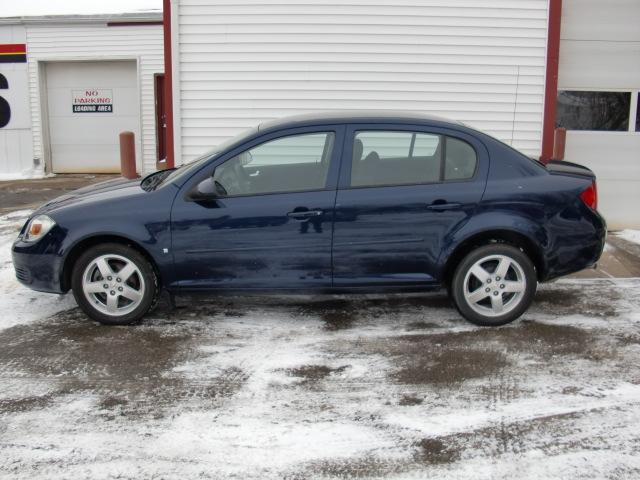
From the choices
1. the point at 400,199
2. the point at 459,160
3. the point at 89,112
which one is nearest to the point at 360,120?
the point at 400,199

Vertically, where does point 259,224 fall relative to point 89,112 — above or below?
below

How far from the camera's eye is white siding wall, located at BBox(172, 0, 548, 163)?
9086 millimetres

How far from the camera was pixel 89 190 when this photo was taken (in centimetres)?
620

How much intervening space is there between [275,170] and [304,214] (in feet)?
1.47

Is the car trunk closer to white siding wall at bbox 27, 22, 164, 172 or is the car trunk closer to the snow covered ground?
the snow covered ground

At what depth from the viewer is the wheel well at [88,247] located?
557 centimetres

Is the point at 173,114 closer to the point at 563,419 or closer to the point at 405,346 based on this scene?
the point at 405,346

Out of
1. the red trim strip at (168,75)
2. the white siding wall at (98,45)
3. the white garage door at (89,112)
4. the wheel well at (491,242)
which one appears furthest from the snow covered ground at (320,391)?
the white garage door at (89,112)

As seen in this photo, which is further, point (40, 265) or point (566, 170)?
point (566, 170)

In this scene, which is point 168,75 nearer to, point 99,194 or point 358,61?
point 358,61

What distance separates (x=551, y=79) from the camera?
9.12m

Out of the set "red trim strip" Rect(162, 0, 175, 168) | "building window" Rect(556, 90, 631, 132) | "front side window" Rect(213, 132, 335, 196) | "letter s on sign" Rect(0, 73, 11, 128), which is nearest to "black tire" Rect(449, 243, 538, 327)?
"front side window" Rect(213, 132, 335, 196)

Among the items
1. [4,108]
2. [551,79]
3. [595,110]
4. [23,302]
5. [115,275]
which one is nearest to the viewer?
[115,275]

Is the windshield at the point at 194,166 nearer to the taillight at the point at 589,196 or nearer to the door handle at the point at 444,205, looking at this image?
the door handle at the point at 444,205
